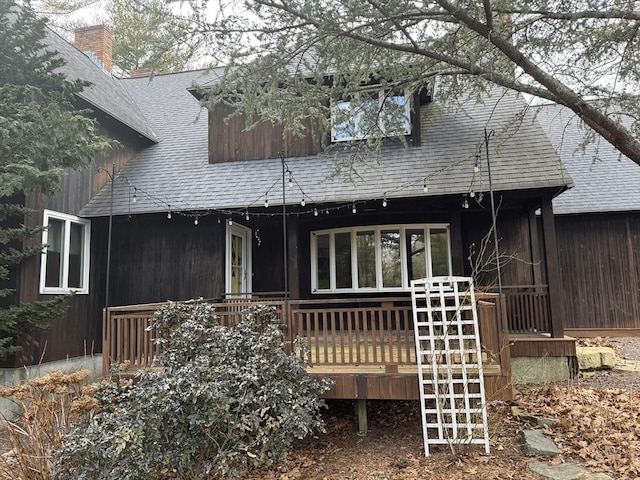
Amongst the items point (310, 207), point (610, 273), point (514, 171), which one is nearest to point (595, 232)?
point (610, 273)

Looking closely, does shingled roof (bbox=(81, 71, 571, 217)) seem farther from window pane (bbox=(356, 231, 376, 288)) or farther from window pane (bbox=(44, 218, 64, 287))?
window pane (bbox=(356, 231, 376, 288))

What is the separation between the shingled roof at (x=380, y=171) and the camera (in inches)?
303

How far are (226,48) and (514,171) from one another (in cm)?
524

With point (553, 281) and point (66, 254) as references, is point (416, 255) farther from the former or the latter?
point (66, 254)

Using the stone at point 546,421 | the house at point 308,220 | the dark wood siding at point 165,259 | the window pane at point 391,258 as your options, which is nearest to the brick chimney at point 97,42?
the house at point 308,220

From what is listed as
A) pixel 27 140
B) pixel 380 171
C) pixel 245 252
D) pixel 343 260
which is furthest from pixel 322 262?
pixel 27 140

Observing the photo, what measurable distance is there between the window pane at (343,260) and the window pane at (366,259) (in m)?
0.22

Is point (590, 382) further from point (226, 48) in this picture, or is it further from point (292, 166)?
point (226, 48)

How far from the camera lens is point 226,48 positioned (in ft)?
17.6

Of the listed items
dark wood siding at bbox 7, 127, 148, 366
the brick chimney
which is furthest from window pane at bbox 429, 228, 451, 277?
the brick chimney

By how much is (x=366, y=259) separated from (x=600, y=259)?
6203 millimetres

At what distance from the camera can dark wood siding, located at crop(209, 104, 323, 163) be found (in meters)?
9.70

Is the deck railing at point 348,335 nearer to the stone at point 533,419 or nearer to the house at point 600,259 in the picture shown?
the stone at point 533,419

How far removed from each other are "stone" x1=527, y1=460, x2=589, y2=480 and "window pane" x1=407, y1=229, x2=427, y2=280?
15.8ft
